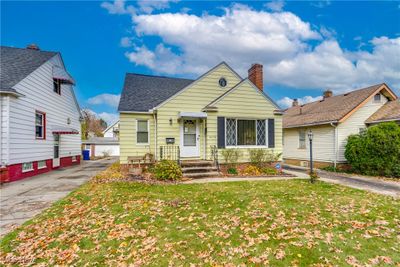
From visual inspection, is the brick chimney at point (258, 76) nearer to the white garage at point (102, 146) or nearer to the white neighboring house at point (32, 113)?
the white neighboring house at point (32, 113)

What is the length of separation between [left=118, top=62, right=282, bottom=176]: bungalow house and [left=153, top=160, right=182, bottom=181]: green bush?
1399mm

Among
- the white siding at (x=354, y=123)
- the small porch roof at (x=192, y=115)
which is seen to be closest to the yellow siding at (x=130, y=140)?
the small porch roof at (x=192, y=115)

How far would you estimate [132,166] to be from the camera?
10.8 meters

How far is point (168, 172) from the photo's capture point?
8875 millimetres

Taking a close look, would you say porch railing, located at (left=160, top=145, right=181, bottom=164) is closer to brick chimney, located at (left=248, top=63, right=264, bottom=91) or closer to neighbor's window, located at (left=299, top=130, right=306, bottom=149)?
brick chimney, located at (left=248, top=63, right=264, bottom=91)

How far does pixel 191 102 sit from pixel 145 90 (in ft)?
12.0

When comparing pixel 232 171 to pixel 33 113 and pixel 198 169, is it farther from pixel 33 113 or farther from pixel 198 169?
pixel 33 113

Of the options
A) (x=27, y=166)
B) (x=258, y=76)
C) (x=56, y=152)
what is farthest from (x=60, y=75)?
(x=258, y=76)

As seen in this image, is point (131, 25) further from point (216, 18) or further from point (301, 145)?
point (301, 145)

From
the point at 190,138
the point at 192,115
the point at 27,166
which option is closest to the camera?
the point at 27,166

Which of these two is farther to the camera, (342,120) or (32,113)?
(342,120)

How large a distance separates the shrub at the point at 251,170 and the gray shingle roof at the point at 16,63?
37.0 ft

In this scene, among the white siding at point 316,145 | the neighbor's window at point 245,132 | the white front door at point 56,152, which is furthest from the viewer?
the white siding at point 316,145

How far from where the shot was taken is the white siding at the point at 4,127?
868 cm
